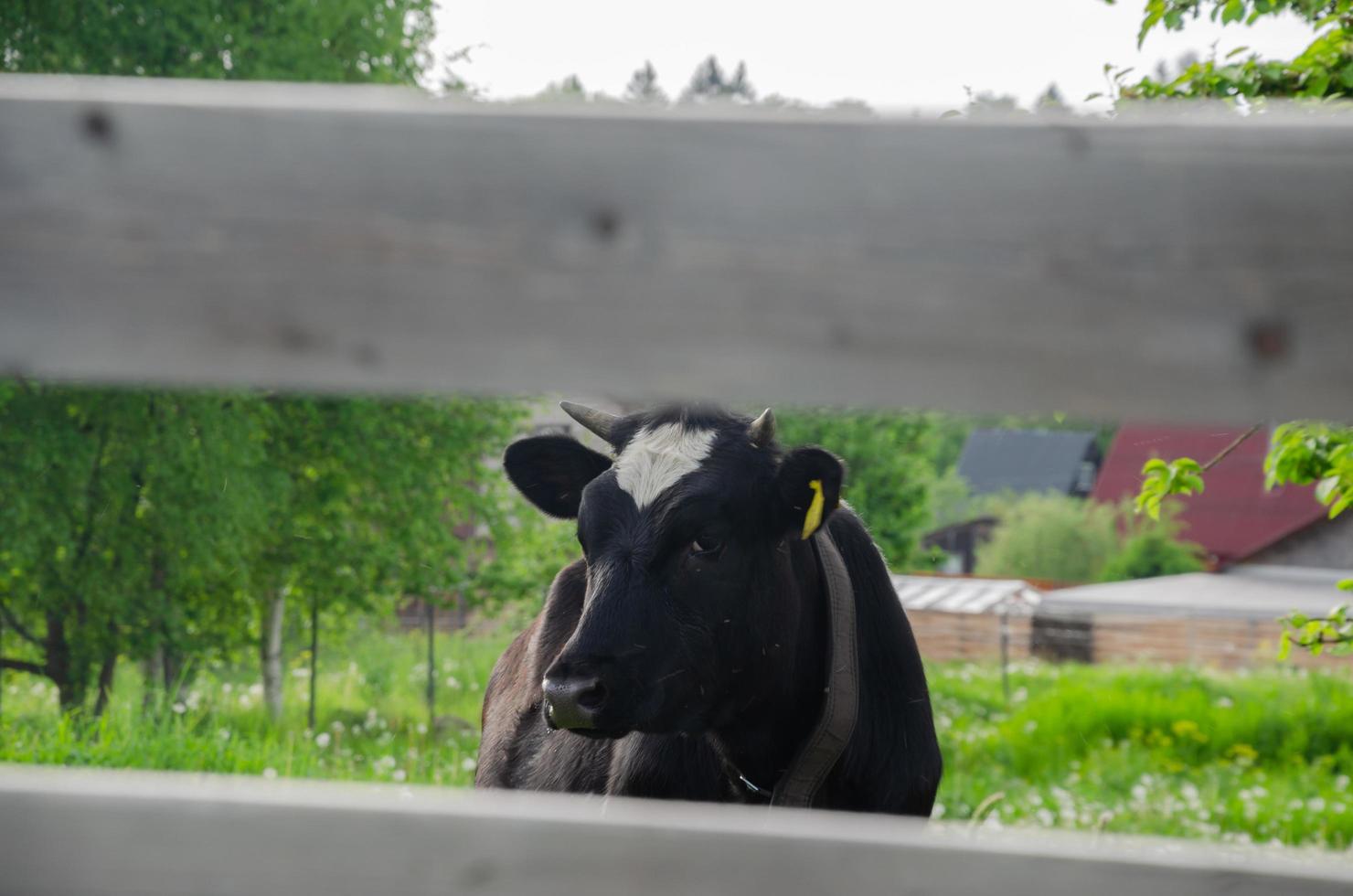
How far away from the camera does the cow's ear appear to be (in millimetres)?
3514

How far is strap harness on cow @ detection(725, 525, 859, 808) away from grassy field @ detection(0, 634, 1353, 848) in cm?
241

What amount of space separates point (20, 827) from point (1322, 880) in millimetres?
1006

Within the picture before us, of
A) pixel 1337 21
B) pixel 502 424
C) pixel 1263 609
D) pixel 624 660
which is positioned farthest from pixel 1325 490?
pixel 1263 609

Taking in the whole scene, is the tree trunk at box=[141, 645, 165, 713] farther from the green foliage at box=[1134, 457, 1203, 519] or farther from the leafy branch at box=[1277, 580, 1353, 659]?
the leafy branch at box=[1277, 580, 1353, 659]

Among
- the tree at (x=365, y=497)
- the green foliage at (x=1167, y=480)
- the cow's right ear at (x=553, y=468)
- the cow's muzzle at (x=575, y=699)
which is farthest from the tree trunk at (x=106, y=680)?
the green foliage at (x=1167, y=480)

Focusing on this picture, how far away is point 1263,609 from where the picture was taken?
2133cm

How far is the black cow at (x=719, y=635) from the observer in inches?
131

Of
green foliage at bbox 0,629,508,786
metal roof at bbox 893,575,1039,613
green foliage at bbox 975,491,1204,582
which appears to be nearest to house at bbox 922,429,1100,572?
green foliage at bbox 975,491,1204,582

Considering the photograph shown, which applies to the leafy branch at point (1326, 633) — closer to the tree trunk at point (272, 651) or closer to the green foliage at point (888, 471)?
the tree trunk at point (272, 651)

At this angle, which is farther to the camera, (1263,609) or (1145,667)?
(1263,609)

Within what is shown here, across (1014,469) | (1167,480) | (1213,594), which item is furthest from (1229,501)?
(1167,480)

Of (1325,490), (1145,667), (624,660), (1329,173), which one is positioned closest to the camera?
(1329,173)

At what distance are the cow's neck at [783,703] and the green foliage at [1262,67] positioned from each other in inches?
73.7

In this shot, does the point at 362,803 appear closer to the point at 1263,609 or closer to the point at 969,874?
the point at 969,874
